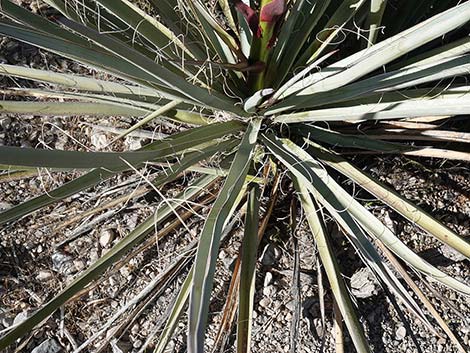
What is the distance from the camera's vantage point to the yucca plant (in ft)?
3.38

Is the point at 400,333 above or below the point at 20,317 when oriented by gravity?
above

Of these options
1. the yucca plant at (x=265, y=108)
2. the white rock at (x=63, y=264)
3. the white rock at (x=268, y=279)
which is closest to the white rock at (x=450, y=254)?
Result: the yucca plant at (x=265, y=108)

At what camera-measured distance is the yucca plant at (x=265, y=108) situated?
1.03 meters

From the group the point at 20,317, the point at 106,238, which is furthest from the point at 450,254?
the point at 20,317

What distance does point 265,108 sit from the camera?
4.25 ft

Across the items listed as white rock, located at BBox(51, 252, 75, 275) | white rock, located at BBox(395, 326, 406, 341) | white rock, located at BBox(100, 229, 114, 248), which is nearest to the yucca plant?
white rock, located at BBox(395, 326, 406, 341)

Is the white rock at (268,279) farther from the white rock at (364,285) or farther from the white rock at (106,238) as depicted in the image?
the white rock at (106,238)

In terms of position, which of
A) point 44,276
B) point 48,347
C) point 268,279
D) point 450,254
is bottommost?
point 48,347

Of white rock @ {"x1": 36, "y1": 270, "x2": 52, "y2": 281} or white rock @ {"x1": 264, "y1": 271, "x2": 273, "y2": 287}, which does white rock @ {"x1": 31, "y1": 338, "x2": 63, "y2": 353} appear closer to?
white rock @ {"x1": 36, "y1": 270, "x2": 52, "y2": 281}

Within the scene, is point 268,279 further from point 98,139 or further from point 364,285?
point 98,139

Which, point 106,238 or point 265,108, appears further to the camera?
point 106,238

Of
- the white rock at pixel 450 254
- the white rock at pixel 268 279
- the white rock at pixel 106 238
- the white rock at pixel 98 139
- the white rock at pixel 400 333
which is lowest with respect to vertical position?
the white rock at pixel 106 238

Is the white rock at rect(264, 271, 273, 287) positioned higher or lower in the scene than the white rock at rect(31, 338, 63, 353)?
higher

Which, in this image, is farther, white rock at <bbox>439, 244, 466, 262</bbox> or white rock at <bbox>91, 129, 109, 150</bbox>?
white rock at <bbox>91, 129, 109, 150</bbox>
